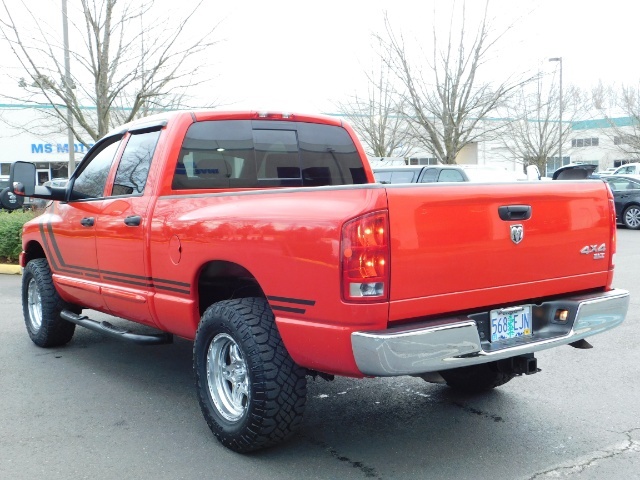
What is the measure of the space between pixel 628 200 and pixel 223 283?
18.2 m

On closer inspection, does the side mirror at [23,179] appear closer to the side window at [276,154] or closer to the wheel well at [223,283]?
the side window at [276,154]

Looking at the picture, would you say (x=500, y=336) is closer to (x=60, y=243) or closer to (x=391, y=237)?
(x=391, y=237)

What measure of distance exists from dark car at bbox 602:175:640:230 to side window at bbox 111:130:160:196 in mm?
17357

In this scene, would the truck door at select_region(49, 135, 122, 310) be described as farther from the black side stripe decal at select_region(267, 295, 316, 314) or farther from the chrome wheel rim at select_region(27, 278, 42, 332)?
the black side stripe decal at select_region(267, 295, 316, 314)

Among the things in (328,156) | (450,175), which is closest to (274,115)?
(328,156)

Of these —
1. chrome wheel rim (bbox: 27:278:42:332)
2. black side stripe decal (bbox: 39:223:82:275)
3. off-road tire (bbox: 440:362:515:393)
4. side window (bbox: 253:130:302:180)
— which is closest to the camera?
off-road tire (bbox: 440:362:515:393)

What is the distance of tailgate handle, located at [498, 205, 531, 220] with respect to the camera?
3.63 m

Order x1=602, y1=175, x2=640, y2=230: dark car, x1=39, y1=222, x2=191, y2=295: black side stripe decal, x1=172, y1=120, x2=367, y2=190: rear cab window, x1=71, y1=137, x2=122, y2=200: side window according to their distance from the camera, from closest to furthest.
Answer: x1=39, y1=222, x2=191, y2=295: black side stripe decal
x1=172, y1=120, x2=367, y2=190: rear cab window
x1=71, y1=137, x2=122, y2=200: side window
x1=602, y1=175, x2=640, y2=230: dark car

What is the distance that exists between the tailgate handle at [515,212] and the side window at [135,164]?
8.16 feet

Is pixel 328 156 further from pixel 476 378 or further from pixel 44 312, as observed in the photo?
pixel 44 312

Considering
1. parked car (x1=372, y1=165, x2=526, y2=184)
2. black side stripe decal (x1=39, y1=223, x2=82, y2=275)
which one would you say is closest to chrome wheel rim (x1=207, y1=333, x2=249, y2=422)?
black side stripe decal (x1=39, y1=223, x2=82, y2=275)

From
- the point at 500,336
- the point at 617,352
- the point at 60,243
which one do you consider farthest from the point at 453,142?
the point at 500,336

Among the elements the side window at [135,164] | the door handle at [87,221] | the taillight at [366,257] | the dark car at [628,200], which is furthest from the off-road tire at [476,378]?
the dark car at [628,200]

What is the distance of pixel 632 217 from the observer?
65.6ft
